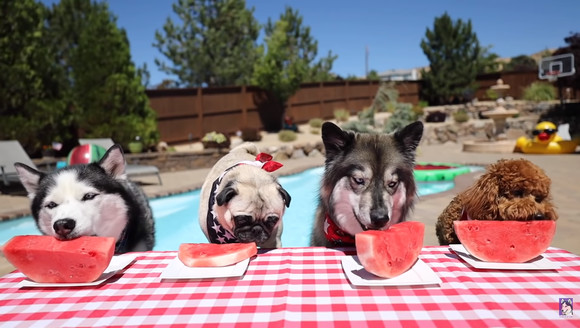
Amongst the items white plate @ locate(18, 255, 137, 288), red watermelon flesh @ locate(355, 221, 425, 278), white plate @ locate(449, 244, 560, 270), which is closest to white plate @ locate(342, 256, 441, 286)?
red watermelon flesh @ locate(355, 221, 425, 278)

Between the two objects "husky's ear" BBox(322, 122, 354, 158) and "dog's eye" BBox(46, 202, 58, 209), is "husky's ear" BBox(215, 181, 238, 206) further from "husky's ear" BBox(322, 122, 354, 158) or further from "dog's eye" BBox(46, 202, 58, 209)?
"dog's eye" BBox(46, 202, 58, 209)

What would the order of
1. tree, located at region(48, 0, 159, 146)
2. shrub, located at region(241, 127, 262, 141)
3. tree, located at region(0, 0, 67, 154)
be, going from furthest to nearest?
shrub, located at region(241, 127, 262, 141) → tree, located at region(48, 0, 159, 146) → tree, located at region(0, 0, 67, 154)

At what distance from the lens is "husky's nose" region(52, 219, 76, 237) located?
78.0 inches

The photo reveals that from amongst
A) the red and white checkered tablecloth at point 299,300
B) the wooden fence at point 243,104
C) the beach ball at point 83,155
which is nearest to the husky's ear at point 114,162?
the red and white checkered tablecloth at point 299,300

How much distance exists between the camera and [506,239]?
200cm

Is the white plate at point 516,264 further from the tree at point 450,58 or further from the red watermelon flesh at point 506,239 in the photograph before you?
the tree at point 450,58

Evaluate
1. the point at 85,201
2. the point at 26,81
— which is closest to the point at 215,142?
the point at 26,81

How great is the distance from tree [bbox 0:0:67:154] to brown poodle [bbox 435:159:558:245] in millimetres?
Result: 14800

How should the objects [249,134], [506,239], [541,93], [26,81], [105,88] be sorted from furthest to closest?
Answer: [541,93], [249,134], [105,88], [26,81], [506,239]

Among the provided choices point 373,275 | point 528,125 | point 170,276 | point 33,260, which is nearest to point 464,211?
point 373,275

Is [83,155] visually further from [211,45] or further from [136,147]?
[211,45]

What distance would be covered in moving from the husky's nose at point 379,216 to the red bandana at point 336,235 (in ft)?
1.24

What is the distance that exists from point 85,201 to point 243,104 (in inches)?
875

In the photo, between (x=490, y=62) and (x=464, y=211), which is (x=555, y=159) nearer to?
(x=464, y=211)
